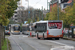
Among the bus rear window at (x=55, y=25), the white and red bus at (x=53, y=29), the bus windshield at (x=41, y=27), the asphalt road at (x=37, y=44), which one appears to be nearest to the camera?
the asphalt road at (x=37, y=44)

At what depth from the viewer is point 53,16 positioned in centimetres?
7462

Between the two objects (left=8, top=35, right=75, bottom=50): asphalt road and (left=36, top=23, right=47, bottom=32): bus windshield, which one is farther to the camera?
(left=36, top=23, right=47, bottom=32): bus windshield

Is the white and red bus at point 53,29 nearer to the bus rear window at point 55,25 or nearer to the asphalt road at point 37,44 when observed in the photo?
the bus rear window at point 55,25

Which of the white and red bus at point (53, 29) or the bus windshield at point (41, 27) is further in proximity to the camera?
the bus windshield at point (41, 27)

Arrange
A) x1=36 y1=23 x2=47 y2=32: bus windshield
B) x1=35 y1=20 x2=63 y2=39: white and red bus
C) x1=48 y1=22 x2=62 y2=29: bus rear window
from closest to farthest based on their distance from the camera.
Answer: x1=35 y1=20 x2=63 y2=39: white and red bus, x1=48 y1=22 x2=62 y2=29: bus rear window, x1=36 y1=23 x2=47 y2=32: bus windshield

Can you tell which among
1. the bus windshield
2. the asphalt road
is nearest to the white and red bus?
the bus windshield

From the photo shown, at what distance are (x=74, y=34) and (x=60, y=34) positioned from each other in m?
3.04

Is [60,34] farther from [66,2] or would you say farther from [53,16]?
[66,2]

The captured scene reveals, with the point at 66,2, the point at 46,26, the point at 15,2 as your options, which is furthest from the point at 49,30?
the point at 66,2

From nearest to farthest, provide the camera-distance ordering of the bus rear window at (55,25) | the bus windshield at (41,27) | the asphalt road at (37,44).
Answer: the asphalt road at (37,44), the bus rear window at (55,25), the bus windshield at (41,27)

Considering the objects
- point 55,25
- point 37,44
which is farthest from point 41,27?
point 37,44

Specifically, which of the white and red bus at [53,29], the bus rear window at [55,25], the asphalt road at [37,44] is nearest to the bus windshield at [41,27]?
the white and red bus at [53,29]

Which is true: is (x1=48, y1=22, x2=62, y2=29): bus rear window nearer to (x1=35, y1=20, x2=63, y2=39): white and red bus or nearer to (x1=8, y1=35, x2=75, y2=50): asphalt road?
(x1=35, y1=20, x2=63, y2=39): white and red bus

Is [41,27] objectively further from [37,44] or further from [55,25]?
[37,44]
